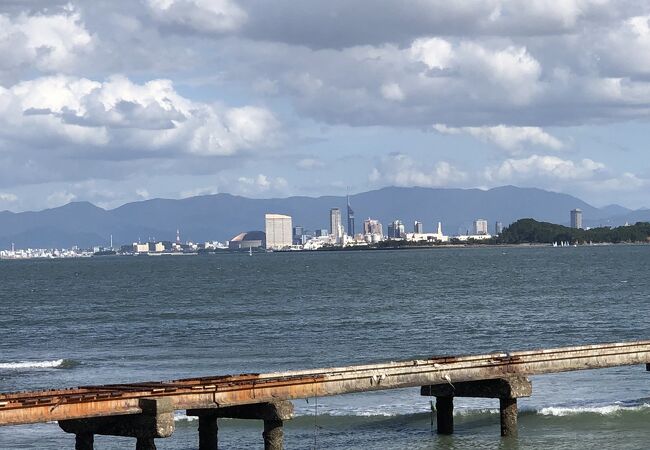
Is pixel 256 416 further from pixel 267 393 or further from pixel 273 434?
pixel 267 393

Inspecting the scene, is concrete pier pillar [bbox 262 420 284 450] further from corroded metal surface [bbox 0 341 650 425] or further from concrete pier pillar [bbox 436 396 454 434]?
concrete pier pillar [bbox 436 396 454 434]

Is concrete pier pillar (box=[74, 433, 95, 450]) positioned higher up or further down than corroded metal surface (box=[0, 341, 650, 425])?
further down

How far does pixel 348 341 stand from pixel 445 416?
109 feet

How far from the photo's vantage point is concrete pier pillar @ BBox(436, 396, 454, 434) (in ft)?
121

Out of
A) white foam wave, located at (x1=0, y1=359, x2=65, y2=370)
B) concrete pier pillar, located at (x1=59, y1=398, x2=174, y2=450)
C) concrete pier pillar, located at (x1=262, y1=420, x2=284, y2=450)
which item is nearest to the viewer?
concrete pier pillar, located at (x1=59, y1=398, x2=174, y2=450)

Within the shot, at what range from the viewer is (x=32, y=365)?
196ft

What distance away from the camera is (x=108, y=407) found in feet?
92.7

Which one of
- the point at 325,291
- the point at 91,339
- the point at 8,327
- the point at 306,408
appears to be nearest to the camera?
the point at 306,408

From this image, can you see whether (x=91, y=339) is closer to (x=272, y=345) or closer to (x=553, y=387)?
(x=272, y=345)

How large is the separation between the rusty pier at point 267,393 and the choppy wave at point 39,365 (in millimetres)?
25982

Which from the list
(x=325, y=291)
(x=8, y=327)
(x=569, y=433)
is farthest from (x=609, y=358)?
(x=325, y=291)

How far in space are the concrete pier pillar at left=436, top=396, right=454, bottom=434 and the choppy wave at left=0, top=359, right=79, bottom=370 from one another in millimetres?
25577

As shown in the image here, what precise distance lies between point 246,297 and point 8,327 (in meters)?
35.1

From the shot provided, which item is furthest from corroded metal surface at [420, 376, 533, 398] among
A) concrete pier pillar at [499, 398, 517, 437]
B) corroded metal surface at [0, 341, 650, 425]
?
concrete pier pillar at [499, 398, 517, 437]
